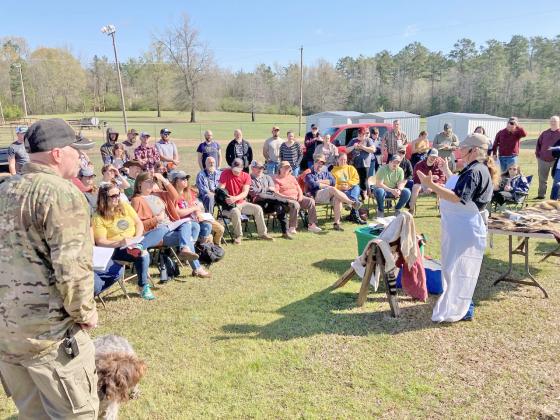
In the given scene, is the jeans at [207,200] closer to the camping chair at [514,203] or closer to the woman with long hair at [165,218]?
the woman with long hair at [165,218]

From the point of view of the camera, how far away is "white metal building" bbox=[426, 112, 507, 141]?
87.1ft

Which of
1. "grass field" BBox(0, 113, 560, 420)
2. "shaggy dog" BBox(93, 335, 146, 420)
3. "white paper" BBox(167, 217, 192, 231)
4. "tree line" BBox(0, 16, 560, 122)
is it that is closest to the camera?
"shaggy dog" BBox(93, 335, 146, 420)

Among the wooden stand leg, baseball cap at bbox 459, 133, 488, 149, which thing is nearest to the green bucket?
the wooden stand leg

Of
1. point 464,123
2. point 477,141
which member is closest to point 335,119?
point 464,123

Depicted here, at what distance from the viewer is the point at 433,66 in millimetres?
75562

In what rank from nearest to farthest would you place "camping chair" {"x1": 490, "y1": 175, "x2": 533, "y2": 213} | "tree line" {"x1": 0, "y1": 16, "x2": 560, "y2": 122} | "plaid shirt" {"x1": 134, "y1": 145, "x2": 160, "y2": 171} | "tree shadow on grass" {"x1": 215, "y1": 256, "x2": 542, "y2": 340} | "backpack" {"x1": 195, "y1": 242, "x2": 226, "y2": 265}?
"tree shadow on grass" {"x1": 215, "y1": 256, "x2": 542, "y2": 340}
"backpack" {"x1": 195, "y1": 242, "x2": 226, "y2": 265}
"camping chair" {"x1": 490, "y1": 175, "x2": 533, "y2": 213}
"plaid shirt" {"x1": 134, "y1": 145, "x2": 160, "y2": 171}
"tree line" {"x1": 0, "y1": 16, "x2": 560, "y2": 122}

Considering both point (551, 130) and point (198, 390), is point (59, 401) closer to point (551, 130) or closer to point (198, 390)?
point (198, 390)

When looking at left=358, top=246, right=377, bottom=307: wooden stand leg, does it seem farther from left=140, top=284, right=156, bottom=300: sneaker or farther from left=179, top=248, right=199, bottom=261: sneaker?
left=140, top=284, right=156, bottom=300: sneaker

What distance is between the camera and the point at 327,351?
12.1 ft

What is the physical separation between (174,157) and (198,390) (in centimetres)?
652

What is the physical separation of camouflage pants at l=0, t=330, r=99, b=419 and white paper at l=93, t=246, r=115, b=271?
7.37 feet

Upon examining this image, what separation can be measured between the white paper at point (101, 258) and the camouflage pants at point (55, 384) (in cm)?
225

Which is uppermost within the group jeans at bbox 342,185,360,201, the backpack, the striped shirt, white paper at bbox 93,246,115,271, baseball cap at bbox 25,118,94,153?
baseball cap at bbox 25,118,94,153

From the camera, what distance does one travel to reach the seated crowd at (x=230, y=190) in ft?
15.7
